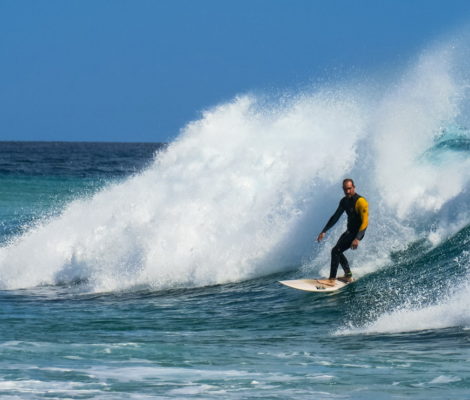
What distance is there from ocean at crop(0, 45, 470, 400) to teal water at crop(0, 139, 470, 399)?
0.11 ft

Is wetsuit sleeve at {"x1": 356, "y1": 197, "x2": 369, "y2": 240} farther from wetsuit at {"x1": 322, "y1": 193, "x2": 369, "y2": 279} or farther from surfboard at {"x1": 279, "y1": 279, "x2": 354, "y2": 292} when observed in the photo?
surfboard at {"x1": 279, "y1": 279, "x2": 354, "y2": 292}

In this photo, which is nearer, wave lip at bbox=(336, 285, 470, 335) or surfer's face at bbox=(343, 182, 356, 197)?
wave lip at bbox=(336, 285, 470, 335)

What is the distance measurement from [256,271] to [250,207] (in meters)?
1.64

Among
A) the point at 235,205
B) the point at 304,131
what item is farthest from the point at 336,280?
the point at 304,131

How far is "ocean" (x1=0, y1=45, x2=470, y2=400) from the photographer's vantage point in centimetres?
756

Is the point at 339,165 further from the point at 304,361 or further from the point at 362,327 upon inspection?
the point at 304,361

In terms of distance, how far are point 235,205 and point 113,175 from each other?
39.5m

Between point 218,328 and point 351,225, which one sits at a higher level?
point 351,225

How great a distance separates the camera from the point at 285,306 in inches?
442

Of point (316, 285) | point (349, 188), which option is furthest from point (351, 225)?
point (316, 285)

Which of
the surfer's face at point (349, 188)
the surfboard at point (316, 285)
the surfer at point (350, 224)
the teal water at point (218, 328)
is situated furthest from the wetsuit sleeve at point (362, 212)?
the teal water at point (218, 328)

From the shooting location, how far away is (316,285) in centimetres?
1144

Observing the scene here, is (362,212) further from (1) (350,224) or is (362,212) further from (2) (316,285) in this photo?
(2) (316,285)

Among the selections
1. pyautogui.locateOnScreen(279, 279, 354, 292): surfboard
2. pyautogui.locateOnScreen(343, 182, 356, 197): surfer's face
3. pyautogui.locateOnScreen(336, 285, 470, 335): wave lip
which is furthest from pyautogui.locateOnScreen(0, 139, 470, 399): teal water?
pyautogui.locateOnScreen(343, 182, 356, 197): surfer's face
